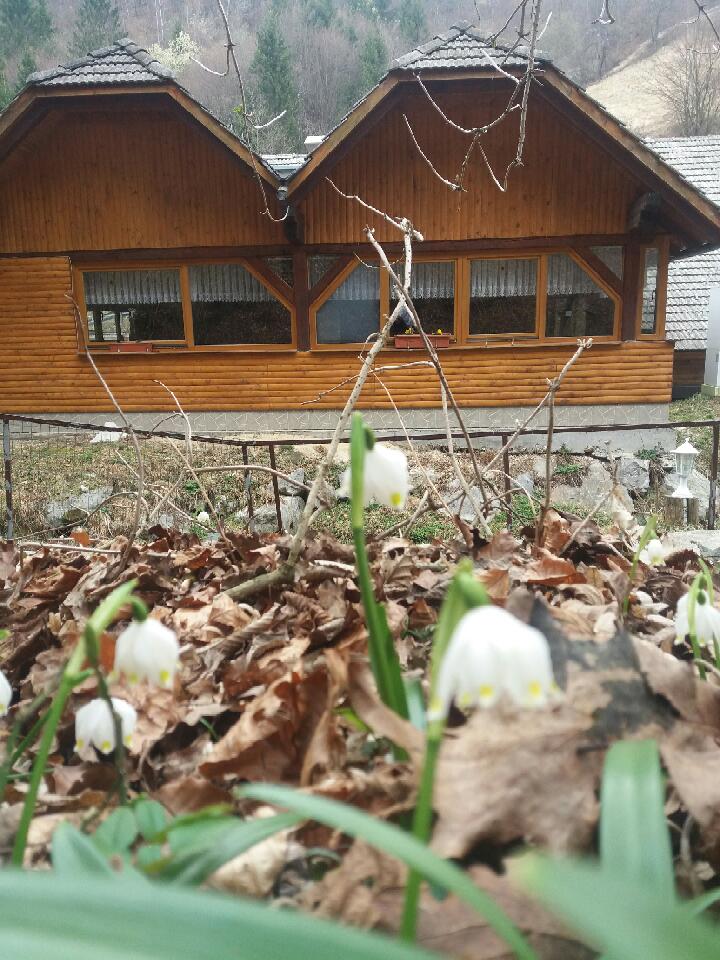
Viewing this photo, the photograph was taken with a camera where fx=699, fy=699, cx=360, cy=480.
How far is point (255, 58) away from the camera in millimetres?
34750

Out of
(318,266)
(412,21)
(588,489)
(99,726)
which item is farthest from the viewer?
(412,21)

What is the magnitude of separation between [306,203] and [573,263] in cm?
407

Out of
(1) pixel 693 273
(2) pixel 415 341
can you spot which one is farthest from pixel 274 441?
(1) pixel 693 273

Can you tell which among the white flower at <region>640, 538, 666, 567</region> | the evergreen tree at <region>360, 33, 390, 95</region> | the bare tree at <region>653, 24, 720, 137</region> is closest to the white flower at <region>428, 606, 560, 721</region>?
the white flower at <region>640, 538, 666, 567</region>

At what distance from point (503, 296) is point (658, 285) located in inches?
90.1

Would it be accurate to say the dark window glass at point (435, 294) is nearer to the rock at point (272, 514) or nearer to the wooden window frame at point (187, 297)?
the wooden window frame at point (187, 297)

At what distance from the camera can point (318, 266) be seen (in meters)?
10.6

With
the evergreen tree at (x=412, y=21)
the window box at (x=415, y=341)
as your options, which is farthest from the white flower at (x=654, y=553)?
the evergreen tree at (x=412, y=21)

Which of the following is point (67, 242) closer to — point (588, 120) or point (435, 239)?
point (435, 239)

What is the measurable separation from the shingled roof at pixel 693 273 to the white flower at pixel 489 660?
15.1 metres

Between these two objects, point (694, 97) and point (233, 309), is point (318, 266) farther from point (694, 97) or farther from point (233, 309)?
point (694, 97)

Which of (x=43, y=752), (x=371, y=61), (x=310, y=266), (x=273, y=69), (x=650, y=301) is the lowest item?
(x=43, y=752)

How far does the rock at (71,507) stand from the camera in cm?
Result: 788

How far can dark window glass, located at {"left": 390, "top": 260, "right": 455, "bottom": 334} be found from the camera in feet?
34.8
